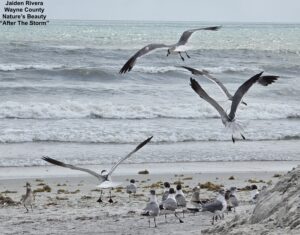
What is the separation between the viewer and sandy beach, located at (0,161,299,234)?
30.3 ft

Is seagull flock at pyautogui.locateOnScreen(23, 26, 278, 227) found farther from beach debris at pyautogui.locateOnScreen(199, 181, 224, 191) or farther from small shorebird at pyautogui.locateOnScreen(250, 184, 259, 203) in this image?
beach debris at pyautogui.locateOnScreen(199, 181, 224, 191)

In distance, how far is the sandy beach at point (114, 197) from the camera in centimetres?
925

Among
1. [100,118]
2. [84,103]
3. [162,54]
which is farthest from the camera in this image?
[162,54]

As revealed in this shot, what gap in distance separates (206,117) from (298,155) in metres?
6.15

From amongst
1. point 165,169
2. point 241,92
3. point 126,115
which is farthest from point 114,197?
point 126,115

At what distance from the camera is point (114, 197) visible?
1195 centimetres

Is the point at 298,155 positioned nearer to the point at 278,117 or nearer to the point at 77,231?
the point at 278,117

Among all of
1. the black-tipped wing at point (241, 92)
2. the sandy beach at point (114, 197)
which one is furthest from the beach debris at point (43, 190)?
the black-tipped wing at point (241, 92)

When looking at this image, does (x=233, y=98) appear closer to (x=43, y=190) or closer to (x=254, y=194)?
(x=254, y=194)

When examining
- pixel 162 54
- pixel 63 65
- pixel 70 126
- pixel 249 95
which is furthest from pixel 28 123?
pixel 162 54

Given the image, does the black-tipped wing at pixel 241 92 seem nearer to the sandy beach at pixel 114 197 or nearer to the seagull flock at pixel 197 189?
the seagull flock at pixel 197 189

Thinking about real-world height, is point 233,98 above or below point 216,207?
above

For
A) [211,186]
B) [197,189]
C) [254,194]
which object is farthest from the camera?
[211,186]

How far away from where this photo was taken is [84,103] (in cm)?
2459
